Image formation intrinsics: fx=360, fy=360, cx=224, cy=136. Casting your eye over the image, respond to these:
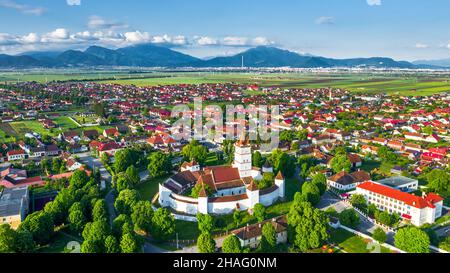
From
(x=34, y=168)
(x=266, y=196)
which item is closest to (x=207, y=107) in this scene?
(x=34, y=168)

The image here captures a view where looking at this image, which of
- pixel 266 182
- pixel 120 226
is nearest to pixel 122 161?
pixel 120 226

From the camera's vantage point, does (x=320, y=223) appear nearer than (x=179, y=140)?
Yes

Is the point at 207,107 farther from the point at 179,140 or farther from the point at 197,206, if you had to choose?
the point at 197,206

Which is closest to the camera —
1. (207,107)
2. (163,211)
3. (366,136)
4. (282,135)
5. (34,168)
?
(163,211)

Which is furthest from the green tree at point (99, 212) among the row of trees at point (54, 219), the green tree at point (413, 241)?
the green tree at point (413, 241)

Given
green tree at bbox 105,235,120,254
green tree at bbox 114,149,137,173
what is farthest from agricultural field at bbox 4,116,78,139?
green tree at bbox 105,235,120,254

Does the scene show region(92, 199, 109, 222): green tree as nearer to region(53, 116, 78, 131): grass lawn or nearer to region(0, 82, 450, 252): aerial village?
region(0, 82, 450, 252): aerial village

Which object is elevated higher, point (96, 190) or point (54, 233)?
point (96, 190)
